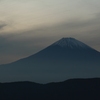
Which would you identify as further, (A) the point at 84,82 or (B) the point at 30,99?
(A) the point at 84,82

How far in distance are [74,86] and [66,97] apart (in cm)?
585

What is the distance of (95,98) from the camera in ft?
241

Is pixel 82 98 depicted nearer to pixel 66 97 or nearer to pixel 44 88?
pixel 66 97

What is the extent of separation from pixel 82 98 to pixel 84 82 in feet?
27.9

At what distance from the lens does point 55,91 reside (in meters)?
78.3

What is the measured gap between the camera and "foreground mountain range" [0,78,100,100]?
2977 inches

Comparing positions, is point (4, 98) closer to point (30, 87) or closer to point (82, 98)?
point (30, 87)

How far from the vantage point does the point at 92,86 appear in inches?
3142

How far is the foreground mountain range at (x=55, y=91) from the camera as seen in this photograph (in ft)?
248

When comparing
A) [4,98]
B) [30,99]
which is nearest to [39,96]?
[30,99]

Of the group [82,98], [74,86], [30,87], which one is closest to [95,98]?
[82,98]

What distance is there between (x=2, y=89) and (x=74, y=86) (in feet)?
50.3

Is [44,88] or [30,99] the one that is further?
[44,88]

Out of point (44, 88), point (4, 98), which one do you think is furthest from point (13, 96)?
point (44, 88)
